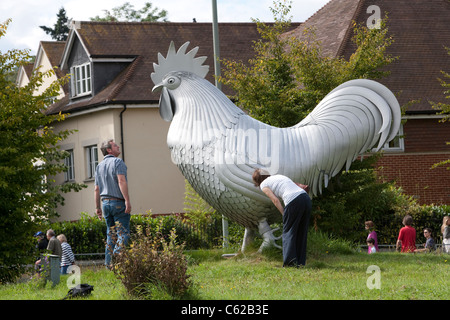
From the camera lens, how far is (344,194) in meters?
18.3

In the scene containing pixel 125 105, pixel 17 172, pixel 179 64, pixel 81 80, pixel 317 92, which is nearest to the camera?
pixel 17 172

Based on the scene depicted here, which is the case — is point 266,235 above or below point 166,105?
below

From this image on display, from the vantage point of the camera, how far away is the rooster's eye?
13680 mm

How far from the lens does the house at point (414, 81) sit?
2916cm

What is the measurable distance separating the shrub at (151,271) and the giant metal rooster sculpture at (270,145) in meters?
3.55

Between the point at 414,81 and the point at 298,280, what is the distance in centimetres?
2086

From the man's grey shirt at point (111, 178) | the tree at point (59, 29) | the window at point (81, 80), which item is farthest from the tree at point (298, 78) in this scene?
the tree at point (59, 29)

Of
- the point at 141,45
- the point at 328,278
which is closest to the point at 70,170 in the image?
the point at 141,45

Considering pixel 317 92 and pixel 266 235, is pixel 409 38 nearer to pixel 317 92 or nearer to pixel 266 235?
pixel 317 92

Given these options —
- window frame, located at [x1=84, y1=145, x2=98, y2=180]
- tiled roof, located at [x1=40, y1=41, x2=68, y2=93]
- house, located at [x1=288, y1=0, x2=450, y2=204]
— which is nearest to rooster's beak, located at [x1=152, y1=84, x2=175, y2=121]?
house, located at [x1=288, y1=0, x2=450, y2=204]

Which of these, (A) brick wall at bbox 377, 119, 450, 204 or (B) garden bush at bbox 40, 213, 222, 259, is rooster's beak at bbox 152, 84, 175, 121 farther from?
(A) brick wall at bbox 377, 119, 450, 204

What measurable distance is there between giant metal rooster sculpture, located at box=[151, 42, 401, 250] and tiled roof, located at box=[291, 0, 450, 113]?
1645cm

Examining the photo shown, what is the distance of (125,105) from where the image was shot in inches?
1256

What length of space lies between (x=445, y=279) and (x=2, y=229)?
7.25m
